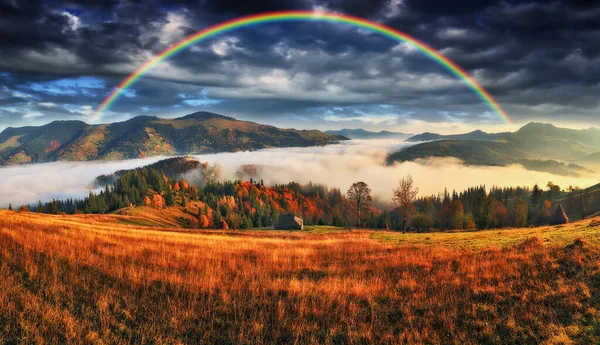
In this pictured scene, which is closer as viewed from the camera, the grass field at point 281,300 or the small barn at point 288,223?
the grass field at point 281,300

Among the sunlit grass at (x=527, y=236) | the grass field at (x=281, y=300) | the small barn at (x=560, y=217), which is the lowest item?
the small barn at (x=560, y=217)

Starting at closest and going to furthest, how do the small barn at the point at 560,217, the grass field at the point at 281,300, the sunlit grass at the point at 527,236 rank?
the grass field at the point at 281,300 → the sunlit grass at the point at 527,236 → the small barn at the point at 560,217

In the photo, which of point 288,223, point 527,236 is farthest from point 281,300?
point 288,223

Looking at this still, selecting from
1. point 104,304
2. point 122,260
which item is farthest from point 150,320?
point 122,260

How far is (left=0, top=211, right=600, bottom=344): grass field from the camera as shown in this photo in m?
7.73

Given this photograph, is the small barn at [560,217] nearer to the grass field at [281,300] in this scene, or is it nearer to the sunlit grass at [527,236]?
the sunlit grass at [527,236]

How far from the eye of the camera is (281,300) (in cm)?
982

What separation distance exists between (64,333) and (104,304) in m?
1.31

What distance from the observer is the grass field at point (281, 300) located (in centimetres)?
773

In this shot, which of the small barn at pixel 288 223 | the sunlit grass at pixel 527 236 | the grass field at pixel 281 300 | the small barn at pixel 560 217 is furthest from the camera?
the small barn at pixel 288 223

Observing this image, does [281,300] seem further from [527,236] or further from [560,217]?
[560,217]

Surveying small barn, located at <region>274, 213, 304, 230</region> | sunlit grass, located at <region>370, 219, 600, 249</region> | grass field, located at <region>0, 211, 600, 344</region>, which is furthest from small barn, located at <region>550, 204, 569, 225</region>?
grass field, located at <region>0, 211, 600, 344</region>

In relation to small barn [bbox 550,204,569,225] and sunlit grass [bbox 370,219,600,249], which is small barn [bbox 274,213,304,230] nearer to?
small barn [bbox 550,204,569,225]

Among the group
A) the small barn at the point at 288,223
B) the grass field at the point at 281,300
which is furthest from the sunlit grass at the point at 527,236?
the small barn at the point at 288,223
